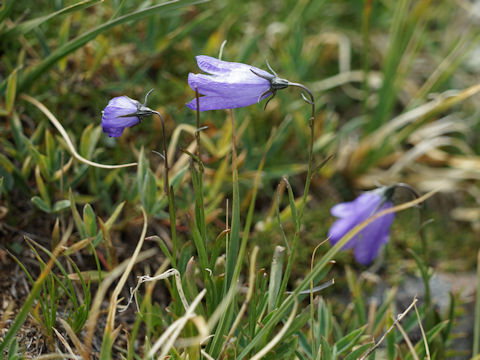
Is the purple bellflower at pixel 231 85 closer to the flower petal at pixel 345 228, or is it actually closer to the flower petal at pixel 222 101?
the flower petal at pixel 222 101

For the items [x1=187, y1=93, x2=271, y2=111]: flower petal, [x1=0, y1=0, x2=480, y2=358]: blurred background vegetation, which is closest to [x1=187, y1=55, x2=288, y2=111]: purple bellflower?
[x1=187, y1=93, x2=271, y2=111]: flower petal

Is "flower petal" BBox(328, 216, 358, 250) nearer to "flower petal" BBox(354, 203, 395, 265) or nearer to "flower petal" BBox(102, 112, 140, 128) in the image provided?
"flower petal" BBox(354, 203, 395, 265)

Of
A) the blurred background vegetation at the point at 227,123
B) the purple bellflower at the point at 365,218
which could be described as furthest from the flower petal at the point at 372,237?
the blurred background vegetation at the point at 227,123

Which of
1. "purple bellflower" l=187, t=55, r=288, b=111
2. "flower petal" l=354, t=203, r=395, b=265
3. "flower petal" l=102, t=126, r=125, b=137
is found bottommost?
"flower petal" l=354, t=203, r=395, b=265

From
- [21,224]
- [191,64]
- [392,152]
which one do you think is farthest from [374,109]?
[21,224]

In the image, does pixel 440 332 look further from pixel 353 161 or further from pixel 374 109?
pixel 374 109

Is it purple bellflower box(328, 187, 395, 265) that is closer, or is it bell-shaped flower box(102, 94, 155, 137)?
bell-shaped flower box(102, 94, 155, 137)
